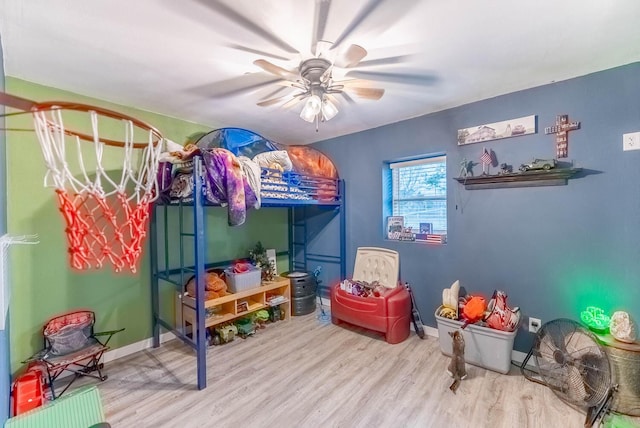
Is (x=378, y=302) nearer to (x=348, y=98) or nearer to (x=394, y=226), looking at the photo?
(x=394, y=226)

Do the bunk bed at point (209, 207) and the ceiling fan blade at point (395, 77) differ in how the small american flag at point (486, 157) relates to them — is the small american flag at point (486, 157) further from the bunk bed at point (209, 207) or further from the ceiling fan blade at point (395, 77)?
the bunk bed at point (209, 207)

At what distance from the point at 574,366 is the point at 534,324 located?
48cm

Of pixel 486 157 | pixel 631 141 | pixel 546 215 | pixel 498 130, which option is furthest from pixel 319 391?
pixel 631 141

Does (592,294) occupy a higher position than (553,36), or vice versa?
(553,36)

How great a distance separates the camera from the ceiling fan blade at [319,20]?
141 centimetres

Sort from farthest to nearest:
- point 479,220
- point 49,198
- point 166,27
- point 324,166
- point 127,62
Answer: point 324,166
point 479,220
point 49,198
point 127,62
point 166,27

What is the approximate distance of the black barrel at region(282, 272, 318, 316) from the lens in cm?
356

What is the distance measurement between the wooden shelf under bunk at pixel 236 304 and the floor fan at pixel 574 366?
8.16ft

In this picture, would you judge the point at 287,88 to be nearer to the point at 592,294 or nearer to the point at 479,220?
the point at 479,220

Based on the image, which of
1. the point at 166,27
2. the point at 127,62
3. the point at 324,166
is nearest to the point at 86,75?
the point at 127,62

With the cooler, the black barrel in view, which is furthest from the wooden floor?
the black barrel

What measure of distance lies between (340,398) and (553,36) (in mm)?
2735

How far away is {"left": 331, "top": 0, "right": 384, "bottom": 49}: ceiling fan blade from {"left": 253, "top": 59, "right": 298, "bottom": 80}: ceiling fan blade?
0.33 meters

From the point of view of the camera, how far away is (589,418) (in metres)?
1.72
